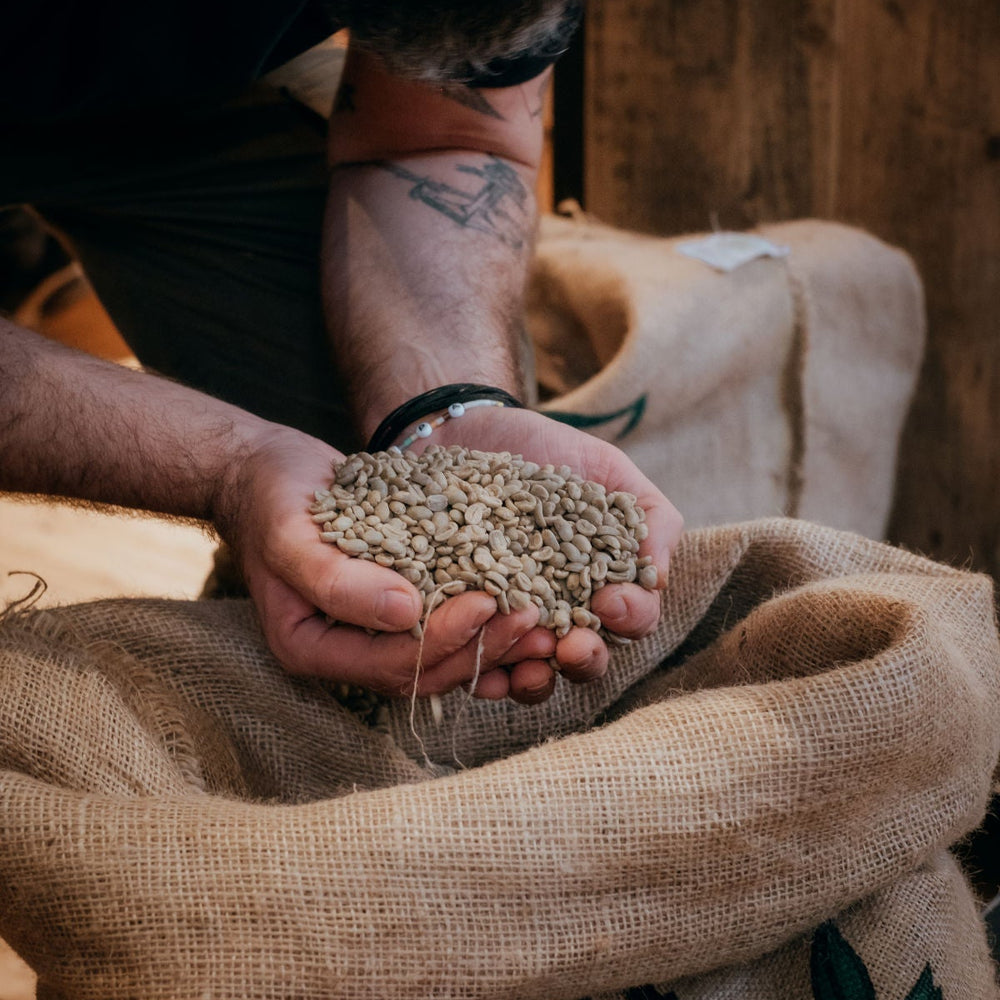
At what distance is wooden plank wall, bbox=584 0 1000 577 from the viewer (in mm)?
2180

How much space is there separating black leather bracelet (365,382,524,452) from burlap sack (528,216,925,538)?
56 centimetres

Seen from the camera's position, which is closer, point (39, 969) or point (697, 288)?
point (39, 969)

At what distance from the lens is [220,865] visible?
2.53ft

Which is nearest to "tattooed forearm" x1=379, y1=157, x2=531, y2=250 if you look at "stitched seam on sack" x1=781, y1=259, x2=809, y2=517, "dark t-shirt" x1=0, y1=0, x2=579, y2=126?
"dark t-shirt" x1=0, y1=0, x2=579, y2=126

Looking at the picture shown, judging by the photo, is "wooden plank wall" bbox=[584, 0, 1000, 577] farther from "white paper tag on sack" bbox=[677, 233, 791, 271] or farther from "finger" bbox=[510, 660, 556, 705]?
"finger" bbox=[510, 660, 556, 705]

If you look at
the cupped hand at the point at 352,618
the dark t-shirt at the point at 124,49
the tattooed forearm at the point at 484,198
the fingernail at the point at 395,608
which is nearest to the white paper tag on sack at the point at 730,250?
the tattooed forearm at the point at 484,198

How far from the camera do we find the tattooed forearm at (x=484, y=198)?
1.59 metres

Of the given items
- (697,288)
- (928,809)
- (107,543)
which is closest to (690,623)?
(928,809)

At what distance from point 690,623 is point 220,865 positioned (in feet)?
1.84

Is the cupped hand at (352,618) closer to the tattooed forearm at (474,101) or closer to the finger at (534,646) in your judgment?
the finger at (534,646)

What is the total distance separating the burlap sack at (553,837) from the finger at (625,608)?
9 centimetres

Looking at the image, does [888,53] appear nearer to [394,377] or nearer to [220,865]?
[394,377]

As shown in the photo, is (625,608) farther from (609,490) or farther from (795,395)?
(795,395)

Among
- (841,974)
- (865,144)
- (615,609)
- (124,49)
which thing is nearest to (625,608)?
(615,609)
